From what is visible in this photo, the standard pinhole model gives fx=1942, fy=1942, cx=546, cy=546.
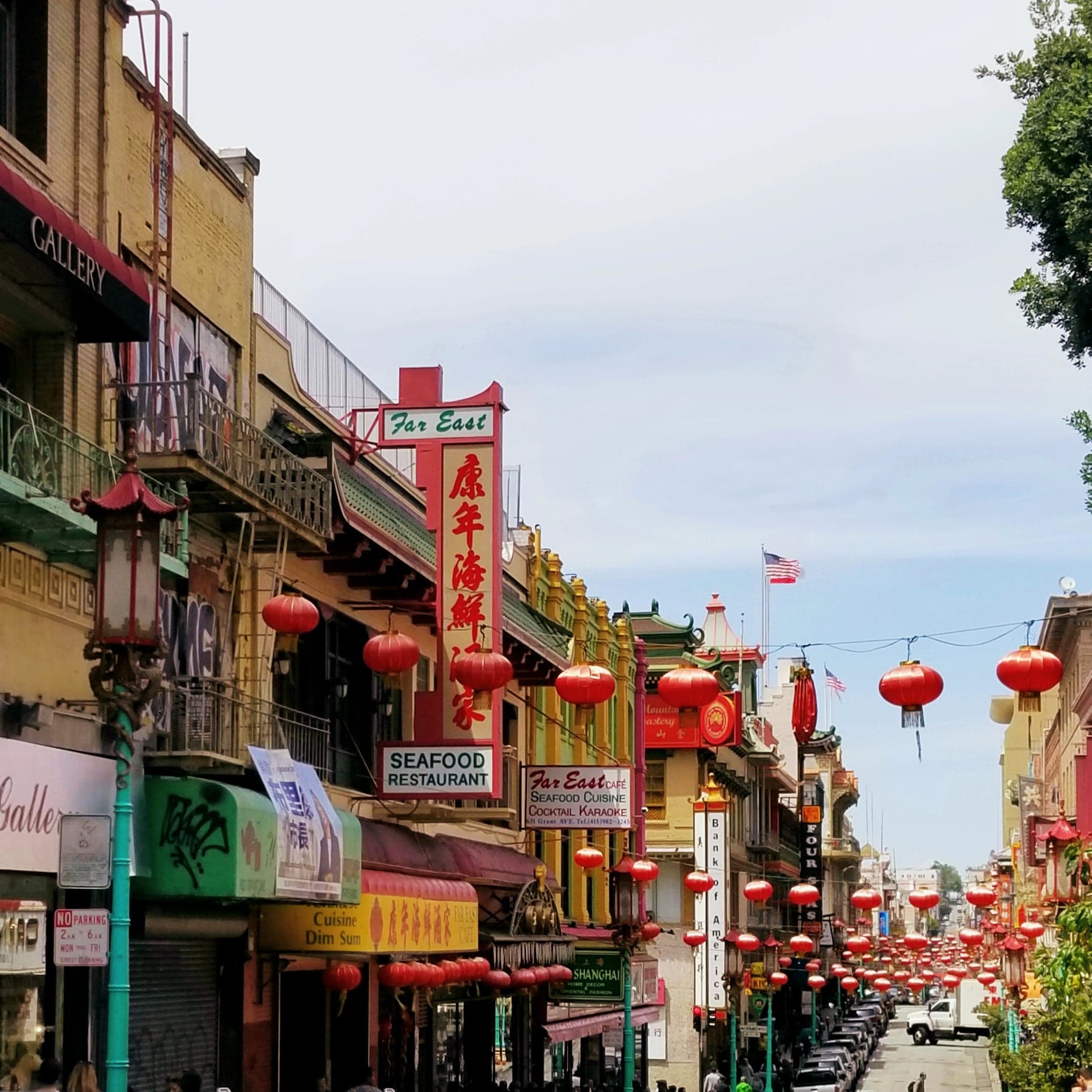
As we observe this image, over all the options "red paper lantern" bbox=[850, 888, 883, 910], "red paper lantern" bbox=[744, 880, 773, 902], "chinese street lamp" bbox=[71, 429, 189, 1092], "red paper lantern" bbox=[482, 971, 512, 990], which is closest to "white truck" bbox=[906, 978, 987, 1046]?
"red paper lantern" bbox=[850, 888, 883, 910]

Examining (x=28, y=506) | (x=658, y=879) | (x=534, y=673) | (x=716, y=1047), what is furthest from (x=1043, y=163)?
(x=716, y=1047)

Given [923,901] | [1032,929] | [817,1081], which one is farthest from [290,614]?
[817,1081]

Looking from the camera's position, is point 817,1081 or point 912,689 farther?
point 817,1081

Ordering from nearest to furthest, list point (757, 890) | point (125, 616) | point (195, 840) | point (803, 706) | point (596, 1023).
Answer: point (125, 616) → point (195, 840) → point (803, 706) → point (596, 1023) → point (757, 890)

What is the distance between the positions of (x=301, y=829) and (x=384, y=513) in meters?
6.46

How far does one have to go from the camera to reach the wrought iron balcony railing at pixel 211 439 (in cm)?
1838

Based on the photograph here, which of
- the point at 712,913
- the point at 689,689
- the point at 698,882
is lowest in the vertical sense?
the point at 712,913

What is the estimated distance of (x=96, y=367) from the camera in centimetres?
1880

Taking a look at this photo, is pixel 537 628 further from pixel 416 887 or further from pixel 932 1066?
pixel 932 1066

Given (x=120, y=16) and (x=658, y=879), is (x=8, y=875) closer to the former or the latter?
(x=120, y=16)

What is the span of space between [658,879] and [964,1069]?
2966 centimetres

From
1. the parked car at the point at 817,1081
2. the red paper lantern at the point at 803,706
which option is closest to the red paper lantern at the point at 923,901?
the parked car at the point at 817,1081

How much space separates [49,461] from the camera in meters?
16.1

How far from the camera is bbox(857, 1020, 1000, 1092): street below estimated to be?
71.9 m
